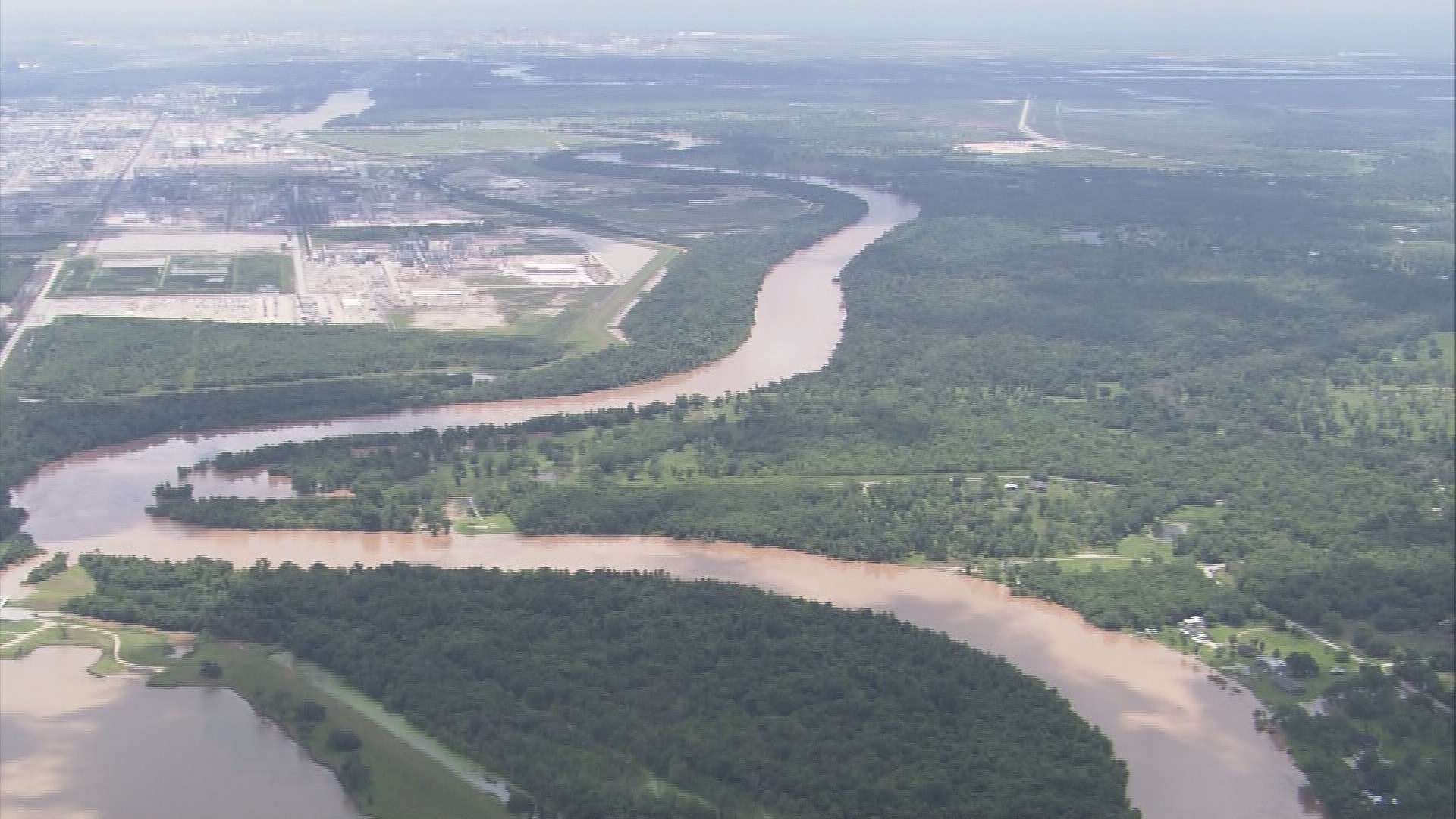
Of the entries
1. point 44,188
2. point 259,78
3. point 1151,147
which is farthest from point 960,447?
point 259,78

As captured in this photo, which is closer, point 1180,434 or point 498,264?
point 1180,434

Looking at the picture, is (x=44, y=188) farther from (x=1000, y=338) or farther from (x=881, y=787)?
(x=881, y=787)

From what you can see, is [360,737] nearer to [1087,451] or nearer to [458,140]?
[1087,451]

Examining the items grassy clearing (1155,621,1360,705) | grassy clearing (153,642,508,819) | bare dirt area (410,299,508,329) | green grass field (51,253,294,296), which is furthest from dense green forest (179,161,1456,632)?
green grass field (51,253,294,296)

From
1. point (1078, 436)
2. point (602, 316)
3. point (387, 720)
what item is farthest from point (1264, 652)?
point (602, 316)

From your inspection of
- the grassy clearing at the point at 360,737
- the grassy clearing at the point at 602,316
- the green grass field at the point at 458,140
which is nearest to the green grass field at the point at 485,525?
the grassy clearing at the point at 360,737
